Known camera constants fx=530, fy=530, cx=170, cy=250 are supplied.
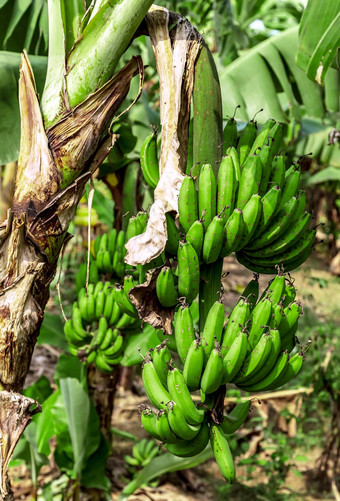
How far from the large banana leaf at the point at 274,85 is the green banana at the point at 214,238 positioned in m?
1.07

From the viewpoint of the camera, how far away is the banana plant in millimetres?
1098

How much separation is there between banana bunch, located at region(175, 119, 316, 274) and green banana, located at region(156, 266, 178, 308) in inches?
3.2

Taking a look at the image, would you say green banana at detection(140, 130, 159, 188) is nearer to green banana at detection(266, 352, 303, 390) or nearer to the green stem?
the green stem

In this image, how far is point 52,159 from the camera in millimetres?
1158

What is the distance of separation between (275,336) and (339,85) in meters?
1.46

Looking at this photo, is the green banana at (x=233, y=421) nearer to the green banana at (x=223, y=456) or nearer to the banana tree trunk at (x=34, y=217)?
the green banana at (x=223, y=456)

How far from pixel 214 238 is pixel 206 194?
10 centimetres

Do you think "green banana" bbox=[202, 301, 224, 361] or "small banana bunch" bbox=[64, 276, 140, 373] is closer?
"green banana" bbox=[202, 301, 224, 361]

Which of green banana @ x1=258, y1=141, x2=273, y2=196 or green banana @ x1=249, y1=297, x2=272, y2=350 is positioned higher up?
green banana @ x1=258, y1=141, x2=273, y2=196

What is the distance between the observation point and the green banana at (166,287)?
1.12 meters

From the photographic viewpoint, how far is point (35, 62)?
191cm

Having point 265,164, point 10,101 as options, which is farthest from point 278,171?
point 10,101

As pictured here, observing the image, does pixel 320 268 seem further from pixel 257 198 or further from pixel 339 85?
pixel 257 198

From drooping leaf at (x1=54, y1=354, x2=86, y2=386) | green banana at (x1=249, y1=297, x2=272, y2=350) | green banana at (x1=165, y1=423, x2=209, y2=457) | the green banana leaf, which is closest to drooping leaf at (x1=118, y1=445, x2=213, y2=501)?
drooping leaf at (x1=54, y1=354, x2=86, y2=386)
